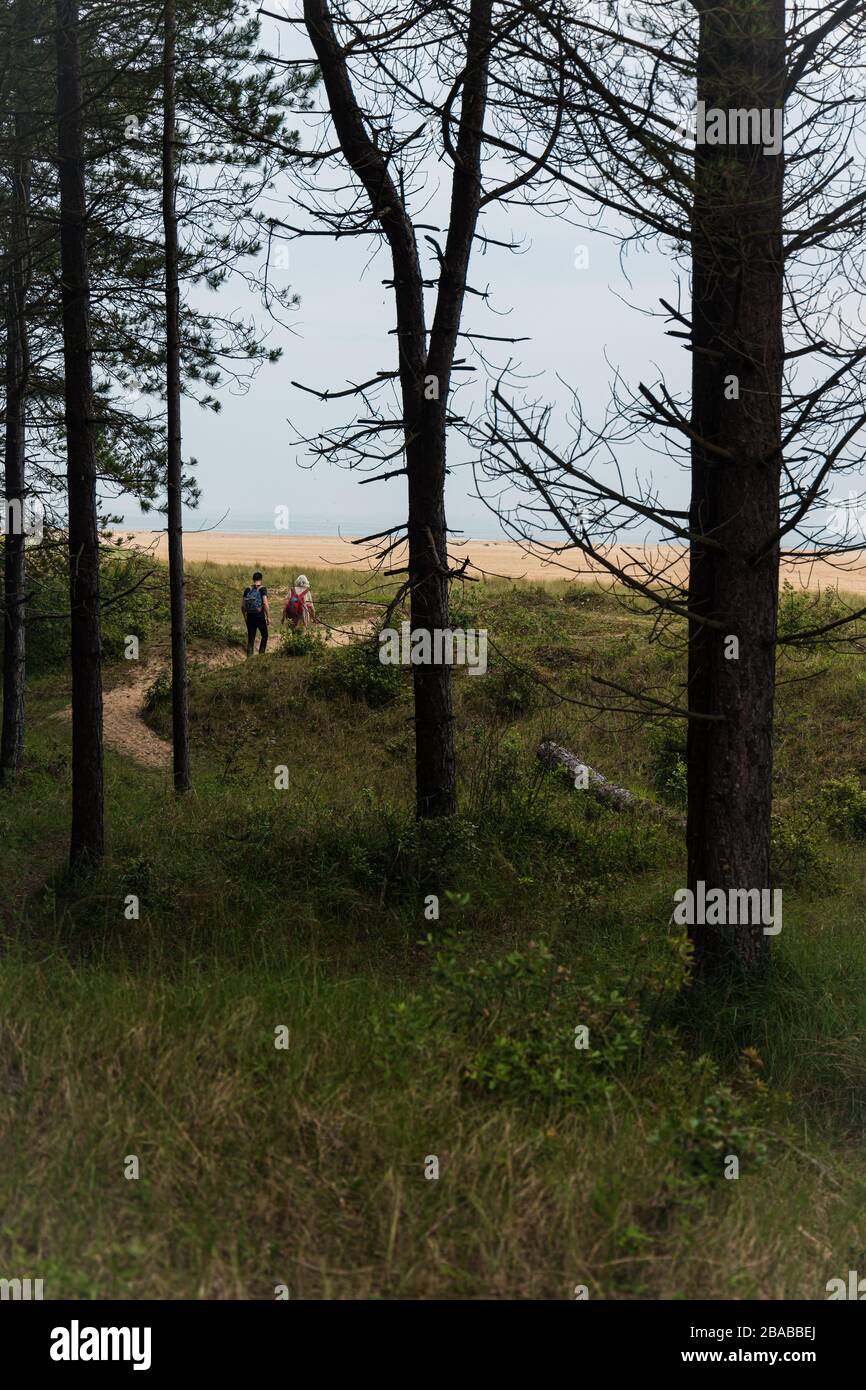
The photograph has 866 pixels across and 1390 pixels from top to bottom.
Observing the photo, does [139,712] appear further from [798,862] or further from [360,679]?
[798,862]

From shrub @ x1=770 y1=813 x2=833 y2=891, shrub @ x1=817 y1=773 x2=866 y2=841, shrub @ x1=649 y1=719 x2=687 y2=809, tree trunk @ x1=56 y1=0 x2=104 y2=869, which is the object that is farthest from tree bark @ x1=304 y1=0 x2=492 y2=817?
shrub @ x1=817 y1=773 x2=866 y2=841

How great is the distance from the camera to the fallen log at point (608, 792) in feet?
43.3

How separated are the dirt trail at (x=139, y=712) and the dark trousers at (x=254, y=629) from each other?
353 millimetres

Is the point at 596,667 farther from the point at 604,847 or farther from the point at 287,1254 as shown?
the point at 287,1254

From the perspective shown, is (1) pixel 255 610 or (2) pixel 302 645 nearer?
(2) pixel 302 645

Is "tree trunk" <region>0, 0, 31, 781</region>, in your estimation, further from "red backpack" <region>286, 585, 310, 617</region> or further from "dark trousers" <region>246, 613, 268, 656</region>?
"red backpack" <region>286, 585, 310, 617</region>

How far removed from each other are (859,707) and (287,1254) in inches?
605

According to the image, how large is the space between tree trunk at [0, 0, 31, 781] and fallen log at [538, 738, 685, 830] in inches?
285

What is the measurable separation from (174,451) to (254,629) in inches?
314

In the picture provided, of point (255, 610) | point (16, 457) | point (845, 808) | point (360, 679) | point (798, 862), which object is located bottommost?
point (798, 862)

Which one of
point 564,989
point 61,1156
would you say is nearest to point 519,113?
point 564,989

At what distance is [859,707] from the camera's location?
17.5 m

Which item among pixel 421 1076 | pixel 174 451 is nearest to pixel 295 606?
pixel 174 451

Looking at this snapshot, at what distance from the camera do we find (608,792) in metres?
13.9
